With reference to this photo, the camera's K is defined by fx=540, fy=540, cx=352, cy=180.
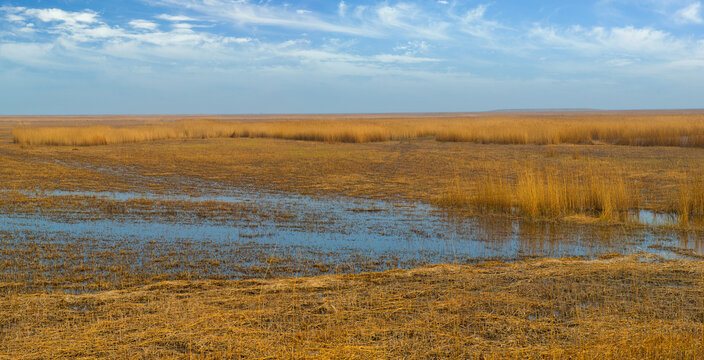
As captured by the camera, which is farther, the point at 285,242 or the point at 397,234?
the point at 397,234

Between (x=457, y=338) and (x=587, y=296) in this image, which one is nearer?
(x=457, y=338)

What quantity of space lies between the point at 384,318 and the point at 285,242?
3.74m

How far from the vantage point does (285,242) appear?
8.41 meters

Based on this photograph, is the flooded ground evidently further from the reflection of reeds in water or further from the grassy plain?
the reflection of reeds in water

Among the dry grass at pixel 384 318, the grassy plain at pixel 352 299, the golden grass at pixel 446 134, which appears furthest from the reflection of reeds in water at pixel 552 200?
the golden grass at pixel 446 134

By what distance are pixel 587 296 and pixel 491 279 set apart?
40.1 inches

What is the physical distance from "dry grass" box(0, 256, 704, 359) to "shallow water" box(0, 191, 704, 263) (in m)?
1.63

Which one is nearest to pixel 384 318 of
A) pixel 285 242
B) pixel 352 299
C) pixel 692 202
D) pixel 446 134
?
pixel 352 299

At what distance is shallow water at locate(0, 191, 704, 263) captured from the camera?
26.3 ft

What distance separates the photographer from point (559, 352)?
421cm

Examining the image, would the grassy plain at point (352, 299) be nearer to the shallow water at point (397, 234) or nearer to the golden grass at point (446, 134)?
the shallow water at point (397, 234)

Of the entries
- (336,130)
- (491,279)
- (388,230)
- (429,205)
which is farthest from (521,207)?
(336,130)

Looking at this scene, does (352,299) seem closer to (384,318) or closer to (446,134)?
(384,318)

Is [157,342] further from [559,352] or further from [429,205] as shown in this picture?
[429,205]
